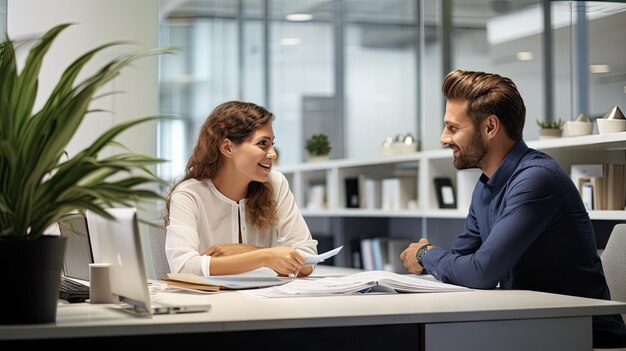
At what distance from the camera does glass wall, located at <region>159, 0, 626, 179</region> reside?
21.3ft

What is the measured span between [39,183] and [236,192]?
1.58m

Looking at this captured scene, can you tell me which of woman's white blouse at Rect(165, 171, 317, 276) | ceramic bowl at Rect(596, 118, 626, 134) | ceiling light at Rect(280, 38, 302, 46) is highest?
ceiling light at Rect(280, 38, 302, 46)

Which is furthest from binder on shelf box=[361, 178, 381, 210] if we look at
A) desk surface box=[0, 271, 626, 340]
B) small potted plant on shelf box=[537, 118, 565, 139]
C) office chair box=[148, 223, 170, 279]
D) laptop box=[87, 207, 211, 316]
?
laptop box=[87, 207, 211, 316]

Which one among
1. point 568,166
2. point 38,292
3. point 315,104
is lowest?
point 38,292

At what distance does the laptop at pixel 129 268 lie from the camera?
1.94 meters

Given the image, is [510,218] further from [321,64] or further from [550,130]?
[321,64]

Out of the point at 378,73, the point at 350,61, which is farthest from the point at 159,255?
the point at 350,61

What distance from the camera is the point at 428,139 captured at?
6.42 meters

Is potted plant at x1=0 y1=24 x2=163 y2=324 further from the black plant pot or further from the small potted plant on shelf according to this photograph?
the small potted plant on shelf

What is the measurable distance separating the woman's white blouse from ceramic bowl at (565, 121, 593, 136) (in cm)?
167

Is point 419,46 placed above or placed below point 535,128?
above

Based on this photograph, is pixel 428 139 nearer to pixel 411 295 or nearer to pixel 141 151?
pixel 141 151

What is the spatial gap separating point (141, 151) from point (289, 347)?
10.5 ft

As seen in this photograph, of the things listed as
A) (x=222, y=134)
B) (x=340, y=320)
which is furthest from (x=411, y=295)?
(x=222, y=134)
